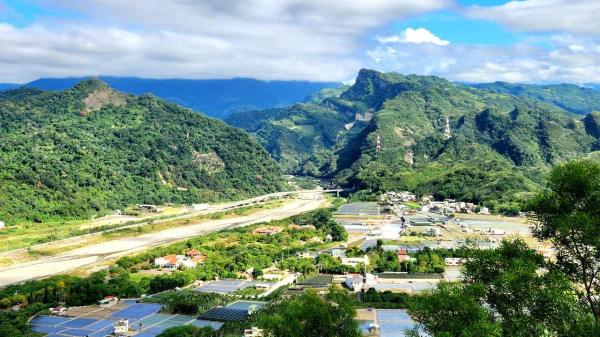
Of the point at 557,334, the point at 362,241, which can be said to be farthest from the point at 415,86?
the point at 557,334

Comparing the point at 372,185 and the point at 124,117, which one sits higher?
the point at 124,117

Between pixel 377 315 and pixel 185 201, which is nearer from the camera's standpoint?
pixel 377 315

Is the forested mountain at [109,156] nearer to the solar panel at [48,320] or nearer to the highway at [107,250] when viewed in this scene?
the highway at [107,250]

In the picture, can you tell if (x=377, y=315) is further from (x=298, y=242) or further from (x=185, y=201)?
(x=185, y=201)

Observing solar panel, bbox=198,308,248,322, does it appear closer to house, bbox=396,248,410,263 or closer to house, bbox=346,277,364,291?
house, bbox=346,277,364,291

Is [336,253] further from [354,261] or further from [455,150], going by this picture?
[455,150]

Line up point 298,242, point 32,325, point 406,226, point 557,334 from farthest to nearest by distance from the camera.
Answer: point 406,226, point 298,242, point 32,325, point 557,334

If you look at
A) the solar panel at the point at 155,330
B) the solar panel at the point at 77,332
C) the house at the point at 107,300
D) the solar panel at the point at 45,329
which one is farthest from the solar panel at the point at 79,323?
the solar panel at the point at 155,330

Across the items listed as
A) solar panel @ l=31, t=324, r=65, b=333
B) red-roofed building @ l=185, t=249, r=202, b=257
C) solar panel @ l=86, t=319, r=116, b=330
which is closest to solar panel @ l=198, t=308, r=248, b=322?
solar panel @ l=86, t=319, r=116, b=330
